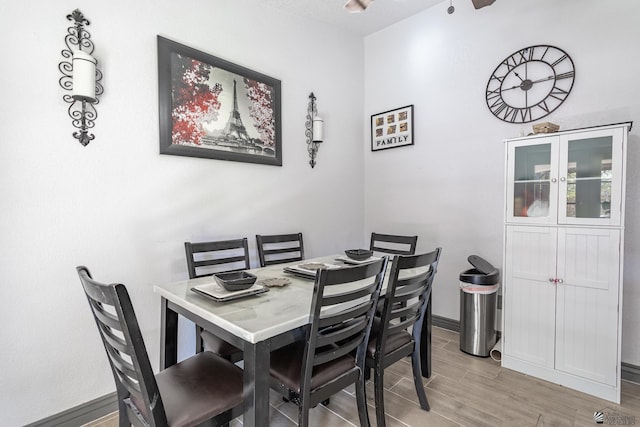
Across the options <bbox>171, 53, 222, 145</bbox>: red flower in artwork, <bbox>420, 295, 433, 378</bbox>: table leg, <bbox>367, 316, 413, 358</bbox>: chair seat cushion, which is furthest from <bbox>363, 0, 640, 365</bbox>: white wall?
<bbox>171, 53, 222, 145</bbox>: red flower in artwork

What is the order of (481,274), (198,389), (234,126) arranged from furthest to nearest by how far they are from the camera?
(481,274), (234,126), (198,389)

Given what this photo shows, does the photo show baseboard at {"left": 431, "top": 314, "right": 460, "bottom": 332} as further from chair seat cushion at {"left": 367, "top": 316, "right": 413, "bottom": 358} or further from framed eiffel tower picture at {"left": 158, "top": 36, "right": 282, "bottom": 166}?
framed eiffel tower picture at {"left": 158, "top": 36, "right": 282, "bottom": 166}

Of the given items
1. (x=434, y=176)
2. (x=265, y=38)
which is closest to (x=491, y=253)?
(x=434, y=176)

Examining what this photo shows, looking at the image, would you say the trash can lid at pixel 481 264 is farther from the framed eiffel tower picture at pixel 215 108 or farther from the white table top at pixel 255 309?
the framed eiffel tower picture at pixel 215 108

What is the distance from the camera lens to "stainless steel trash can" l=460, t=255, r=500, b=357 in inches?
97.7

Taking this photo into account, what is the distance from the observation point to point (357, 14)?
10.1 ft

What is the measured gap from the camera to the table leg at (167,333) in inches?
62.7

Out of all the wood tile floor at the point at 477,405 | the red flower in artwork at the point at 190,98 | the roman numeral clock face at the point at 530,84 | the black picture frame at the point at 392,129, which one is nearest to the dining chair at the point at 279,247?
the red flower in artwork at the point at 190,98

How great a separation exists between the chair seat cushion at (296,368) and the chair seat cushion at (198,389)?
17 centimetres

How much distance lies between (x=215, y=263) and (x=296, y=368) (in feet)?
3.22

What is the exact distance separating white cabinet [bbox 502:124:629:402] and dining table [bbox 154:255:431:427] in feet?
4.04

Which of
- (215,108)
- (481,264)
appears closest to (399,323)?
(481,264)

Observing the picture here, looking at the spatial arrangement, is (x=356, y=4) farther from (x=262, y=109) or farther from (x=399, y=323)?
(x=399, y=323)

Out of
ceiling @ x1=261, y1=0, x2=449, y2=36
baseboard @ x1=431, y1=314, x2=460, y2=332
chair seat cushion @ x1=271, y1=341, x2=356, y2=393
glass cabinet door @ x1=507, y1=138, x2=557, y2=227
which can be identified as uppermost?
ceiling @ x1=261, y1=0, x2=449, y2=36
